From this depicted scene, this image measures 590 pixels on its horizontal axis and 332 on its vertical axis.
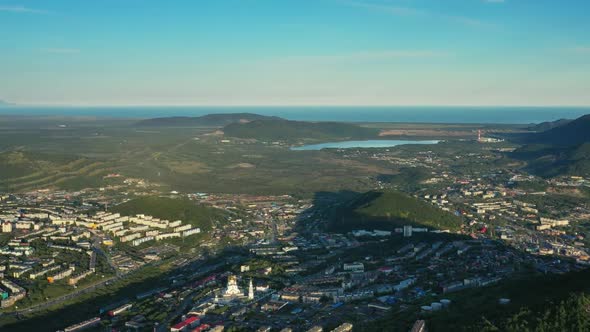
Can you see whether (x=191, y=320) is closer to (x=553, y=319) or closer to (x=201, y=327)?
(x=201, y=327)

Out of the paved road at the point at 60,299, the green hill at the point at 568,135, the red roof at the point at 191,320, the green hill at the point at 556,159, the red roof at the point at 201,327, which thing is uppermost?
the green hill at the point at 568,135

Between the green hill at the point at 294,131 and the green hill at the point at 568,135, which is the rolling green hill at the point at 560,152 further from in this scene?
the green hill at the point at 294,131

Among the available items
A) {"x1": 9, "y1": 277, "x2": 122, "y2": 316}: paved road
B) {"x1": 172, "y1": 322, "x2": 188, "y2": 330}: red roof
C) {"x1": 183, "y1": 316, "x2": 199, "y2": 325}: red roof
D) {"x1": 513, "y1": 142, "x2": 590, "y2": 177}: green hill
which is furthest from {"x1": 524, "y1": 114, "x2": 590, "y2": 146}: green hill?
{"x1": 172, "y1": 322, "x2": 188, "y2": 330}: red roof

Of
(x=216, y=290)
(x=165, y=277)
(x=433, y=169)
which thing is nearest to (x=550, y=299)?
(x=216, y=290)

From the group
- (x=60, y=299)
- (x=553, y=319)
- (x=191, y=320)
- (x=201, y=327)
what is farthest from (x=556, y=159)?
(x=60, y=299)

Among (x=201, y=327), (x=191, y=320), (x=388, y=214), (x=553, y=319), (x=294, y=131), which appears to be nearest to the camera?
(x=553, y=319)

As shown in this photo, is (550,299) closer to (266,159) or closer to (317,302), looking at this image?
(317,302)

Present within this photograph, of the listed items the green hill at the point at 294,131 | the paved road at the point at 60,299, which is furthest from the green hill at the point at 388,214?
the green hill at the point at 294,131
